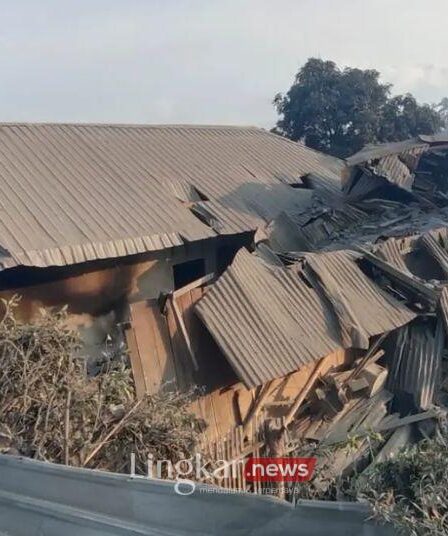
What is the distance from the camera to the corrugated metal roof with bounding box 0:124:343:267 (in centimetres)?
794

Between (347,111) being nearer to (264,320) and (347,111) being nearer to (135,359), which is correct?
(264,320)

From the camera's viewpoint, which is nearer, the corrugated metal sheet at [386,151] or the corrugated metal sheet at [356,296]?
the corrugated metal sheet at [356,296]

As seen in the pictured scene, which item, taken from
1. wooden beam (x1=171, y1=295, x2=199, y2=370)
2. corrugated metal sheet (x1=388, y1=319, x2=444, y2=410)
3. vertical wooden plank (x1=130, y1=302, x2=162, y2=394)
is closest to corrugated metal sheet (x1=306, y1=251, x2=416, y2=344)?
corrugated metal sheet (x1=388, y1=319, x2=444, y2=410)

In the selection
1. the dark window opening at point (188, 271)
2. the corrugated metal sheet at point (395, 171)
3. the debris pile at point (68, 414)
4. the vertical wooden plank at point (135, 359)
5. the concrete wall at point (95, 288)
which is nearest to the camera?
the debris pile at point (68, 414)

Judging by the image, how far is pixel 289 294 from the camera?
7168 millimetres

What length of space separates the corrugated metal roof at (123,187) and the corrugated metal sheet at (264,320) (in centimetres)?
210

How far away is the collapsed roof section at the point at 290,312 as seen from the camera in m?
6.22

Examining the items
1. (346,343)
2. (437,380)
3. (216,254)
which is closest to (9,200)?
(216,254)

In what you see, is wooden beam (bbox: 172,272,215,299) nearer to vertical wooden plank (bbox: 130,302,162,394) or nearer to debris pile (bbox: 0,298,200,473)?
vertical wooden plank (bbox: 130,302,162,394)

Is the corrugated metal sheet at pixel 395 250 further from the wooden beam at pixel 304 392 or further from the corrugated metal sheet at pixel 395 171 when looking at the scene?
the corrugated metal sheet at pixel 395 171

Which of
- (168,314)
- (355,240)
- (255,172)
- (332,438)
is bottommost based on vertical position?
(332,438)

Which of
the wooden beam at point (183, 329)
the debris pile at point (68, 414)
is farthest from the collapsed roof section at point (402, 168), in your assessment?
the debris pile at point (68, 414)

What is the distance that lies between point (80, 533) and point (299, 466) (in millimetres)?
2892

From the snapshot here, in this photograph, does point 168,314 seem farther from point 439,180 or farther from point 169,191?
point 439,180
